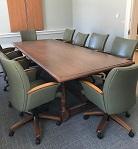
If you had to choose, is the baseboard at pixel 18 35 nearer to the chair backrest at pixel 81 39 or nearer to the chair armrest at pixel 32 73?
the chair backrest at pixel 81 39

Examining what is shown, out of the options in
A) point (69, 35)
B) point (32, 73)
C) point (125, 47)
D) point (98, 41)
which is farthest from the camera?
point (69, 35)

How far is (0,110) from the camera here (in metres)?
2.84

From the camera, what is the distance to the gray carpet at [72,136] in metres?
2.07

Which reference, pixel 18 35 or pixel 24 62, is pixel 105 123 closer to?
pixel 24 62

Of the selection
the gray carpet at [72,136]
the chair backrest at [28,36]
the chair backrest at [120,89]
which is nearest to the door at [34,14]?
the chair backrest at [28,36]

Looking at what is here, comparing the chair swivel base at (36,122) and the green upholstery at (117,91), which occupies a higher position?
the green upholstery at (117,91)

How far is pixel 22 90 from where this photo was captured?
1996mm

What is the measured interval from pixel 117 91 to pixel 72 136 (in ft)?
2.48

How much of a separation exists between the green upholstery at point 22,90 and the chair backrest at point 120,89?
0.59 meters

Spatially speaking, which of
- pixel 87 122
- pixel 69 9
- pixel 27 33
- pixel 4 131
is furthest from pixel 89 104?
pixel 69 9

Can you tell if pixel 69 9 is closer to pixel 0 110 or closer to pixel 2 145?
pixel 0 110

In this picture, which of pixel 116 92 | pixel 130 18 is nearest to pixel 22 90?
pixel 116 92

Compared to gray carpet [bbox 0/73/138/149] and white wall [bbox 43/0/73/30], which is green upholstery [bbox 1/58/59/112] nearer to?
gray carpet [bbox 0/73/138/149]

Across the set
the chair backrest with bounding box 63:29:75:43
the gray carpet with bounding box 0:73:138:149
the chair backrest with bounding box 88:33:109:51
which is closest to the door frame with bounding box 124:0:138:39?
the chair backrest with bounding box 88:33:109:51
